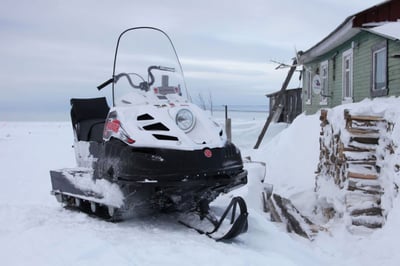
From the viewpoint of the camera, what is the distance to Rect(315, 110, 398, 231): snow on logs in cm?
583

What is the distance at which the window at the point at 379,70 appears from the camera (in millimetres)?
9422

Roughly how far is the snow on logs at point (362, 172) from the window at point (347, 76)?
5.30m

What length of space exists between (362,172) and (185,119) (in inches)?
136

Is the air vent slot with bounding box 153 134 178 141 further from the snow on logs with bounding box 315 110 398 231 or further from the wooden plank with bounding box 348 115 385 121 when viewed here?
the wooden plank with bounding box 348 115 385 121

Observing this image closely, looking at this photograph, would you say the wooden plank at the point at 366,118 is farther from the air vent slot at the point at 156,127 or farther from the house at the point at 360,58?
the air vent slot at the point at 156,127

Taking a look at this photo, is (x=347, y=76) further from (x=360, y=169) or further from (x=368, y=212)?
(x=368, y=212)

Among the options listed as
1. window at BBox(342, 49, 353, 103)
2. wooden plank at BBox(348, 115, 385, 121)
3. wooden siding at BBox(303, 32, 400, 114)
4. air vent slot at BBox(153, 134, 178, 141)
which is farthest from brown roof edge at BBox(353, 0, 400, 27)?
air vent slot at BBox(153, 134, 178, 141)

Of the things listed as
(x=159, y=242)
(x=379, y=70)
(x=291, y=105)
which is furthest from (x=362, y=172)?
(x=291, y=105)

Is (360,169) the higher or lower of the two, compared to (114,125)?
lower

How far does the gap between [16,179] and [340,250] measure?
279 inches

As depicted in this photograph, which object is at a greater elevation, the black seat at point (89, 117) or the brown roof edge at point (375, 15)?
the brown roof edge at point (375, 15)

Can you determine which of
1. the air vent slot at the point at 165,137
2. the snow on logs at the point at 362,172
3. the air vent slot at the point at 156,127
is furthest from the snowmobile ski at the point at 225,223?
the snow on logs at the point at 362,172

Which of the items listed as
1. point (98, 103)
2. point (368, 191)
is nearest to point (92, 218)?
point (98, 103)

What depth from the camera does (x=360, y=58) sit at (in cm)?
1110
